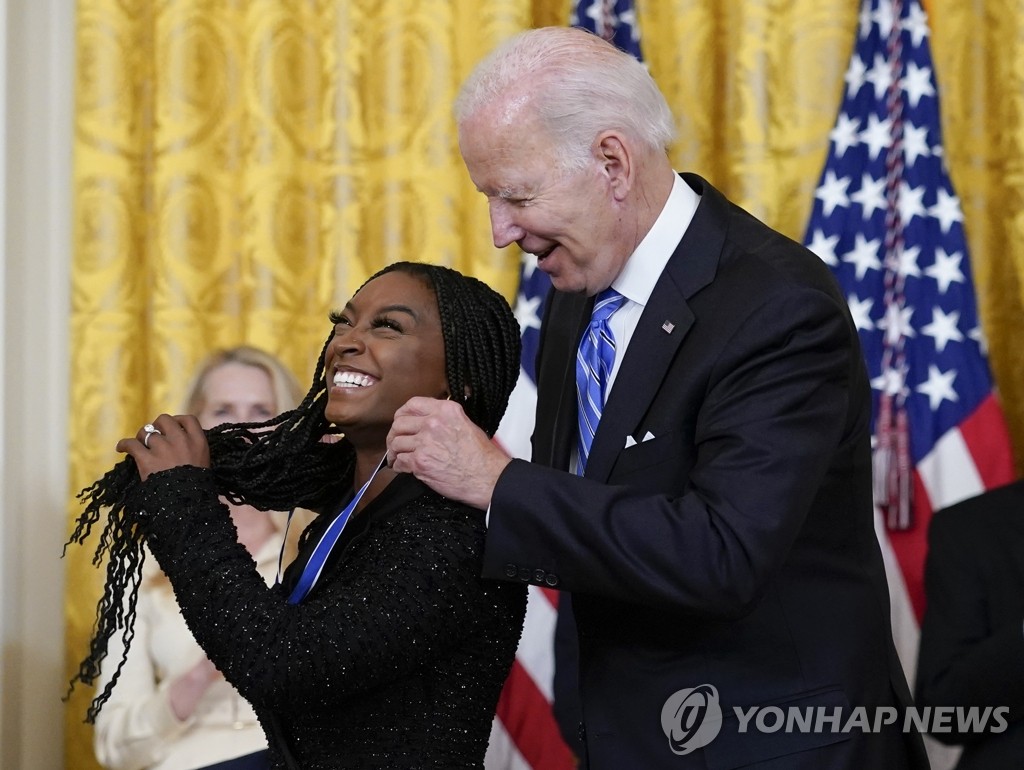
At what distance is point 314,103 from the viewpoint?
14.5ft

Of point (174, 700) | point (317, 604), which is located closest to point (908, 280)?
point (174, 700)

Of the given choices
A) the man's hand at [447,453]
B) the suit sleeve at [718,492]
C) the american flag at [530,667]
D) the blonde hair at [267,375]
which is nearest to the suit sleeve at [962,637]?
the suit sleeve at [718,492]

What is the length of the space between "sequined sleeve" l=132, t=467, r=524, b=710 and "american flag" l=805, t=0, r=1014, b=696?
7.32ft

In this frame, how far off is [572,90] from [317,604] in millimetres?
891

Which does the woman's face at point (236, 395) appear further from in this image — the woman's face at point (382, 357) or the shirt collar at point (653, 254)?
the shirt collar at point (653, 254)

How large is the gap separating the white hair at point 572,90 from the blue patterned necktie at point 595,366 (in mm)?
252

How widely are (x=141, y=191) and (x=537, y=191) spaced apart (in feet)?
8.66

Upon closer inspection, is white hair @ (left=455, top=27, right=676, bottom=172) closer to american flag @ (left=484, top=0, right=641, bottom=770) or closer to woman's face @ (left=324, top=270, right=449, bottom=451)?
woman's face @ (left=324, top=270, right=449, bottom=451)

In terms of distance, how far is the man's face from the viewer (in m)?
2.11

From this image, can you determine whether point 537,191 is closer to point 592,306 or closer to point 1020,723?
point 592,306

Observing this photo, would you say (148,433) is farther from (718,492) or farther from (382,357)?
(718,492)

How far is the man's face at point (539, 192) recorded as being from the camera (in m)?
2.11

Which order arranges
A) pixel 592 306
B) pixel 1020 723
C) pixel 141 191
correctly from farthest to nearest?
pixel 141 191 → pixel 1020 723 → pixel 592 306

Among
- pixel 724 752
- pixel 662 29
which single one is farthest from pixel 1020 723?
pixel 662 29
